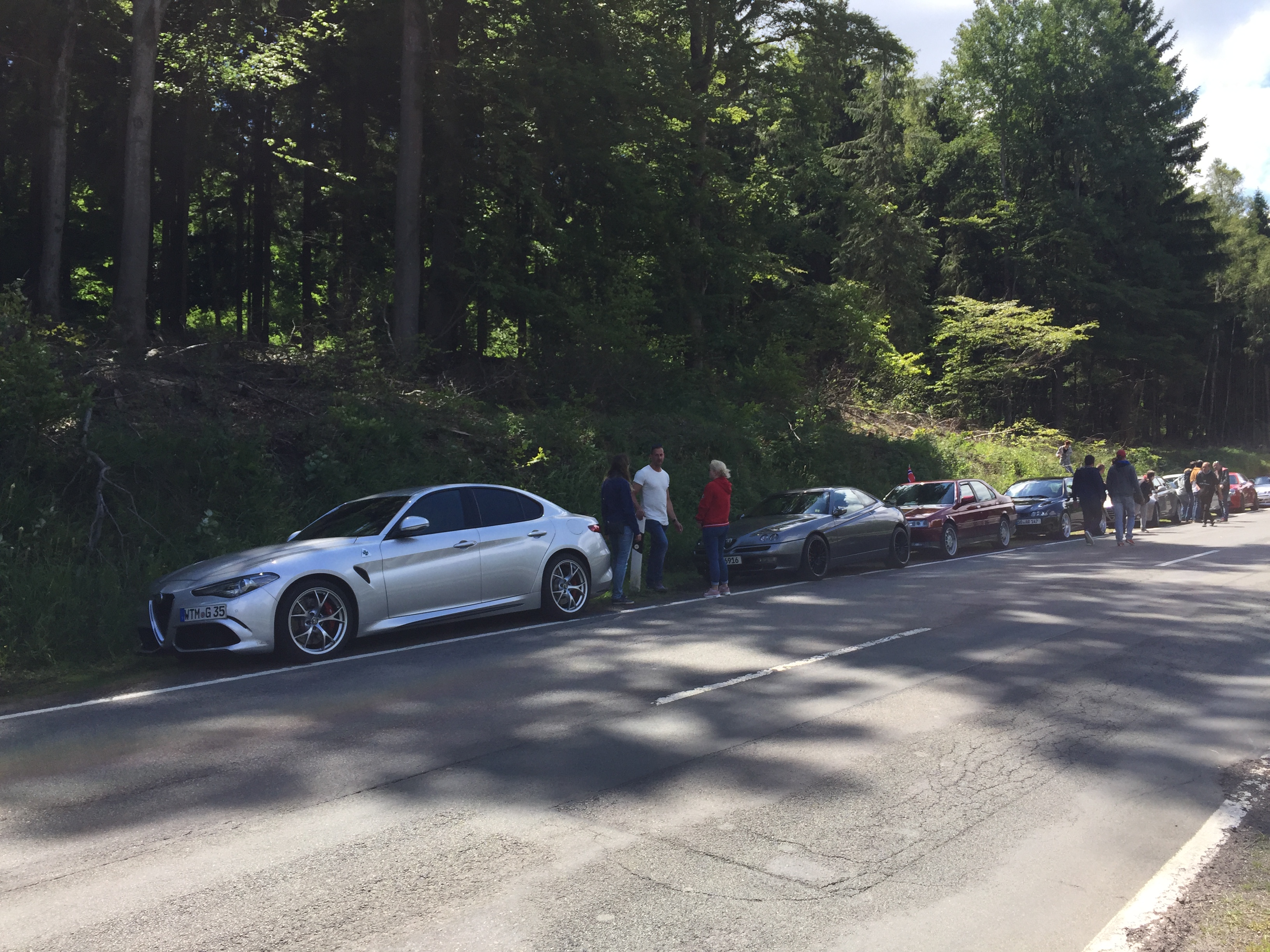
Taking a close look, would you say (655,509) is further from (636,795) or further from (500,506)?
(636,795)

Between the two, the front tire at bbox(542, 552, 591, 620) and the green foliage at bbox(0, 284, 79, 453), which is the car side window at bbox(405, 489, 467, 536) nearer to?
the front tire at bbox(542, 552, 591, 620)

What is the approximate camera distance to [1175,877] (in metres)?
4.47

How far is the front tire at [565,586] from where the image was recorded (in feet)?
38.9

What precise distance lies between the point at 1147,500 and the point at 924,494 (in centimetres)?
1022

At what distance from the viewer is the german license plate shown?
9.22m

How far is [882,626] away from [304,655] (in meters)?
5.62

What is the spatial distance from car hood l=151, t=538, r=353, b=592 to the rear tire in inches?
423

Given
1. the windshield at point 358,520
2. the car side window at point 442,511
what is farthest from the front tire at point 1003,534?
the windshield at point 358,520

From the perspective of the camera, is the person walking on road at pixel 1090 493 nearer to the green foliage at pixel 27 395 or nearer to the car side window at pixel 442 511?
the car side window at pixel 442 511

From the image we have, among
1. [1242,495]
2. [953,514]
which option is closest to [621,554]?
[953,514]

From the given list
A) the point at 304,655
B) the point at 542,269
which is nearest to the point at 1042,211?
the point at 542,269

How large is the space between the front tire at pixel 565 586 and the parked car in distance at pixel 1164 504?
22.2 meters

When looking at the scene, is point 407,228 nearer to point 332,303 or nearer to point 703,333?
point 332,303

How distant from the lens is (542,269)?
25406 mm
